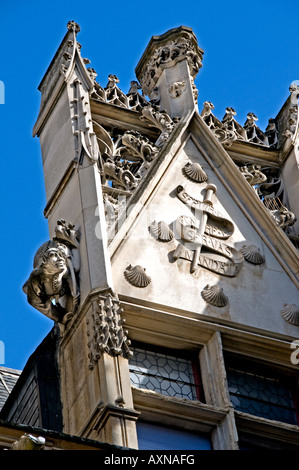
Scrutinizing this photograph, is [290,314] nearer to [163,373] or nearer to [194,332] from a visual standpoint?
[194,332]

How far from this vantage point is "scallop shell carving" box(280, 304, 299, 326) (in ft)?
57.3

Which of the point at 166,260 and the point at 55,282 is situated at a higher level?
the point at 166,260

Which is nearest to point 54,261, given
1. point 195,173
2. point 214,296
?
point 214,296

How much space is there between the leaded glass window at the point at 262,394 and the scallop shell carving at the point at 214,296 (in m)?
0.75

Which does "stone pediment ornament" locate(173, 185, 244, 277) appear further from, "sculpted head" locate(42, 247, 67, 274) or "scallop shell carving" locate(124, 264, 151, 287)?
"sculpted head" locate(42, 247, 67, 274)

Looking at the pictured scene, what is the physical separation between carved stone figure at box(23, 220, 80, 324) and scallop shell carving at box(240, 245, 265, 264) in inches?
96.0

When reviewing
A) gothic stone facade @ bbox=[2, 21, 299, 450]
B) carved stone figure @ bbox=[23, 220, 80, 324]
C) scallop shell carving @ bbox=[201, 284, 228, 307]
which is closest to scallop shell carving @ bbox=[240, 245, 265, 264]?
gothic stone facade @ bbox=[2, 21, 299, 450]

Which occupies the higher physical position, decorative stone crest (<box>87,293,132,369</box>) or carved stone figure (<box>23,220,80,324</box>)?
carved stone figure (<box>23,220,80,324</box>)

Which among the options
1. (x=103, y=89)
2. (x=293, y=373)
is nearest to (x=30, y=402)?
(x=293, y=373)

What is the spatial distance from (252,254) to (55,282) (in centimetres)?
303

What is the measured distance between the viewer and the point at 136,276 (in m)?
16.8

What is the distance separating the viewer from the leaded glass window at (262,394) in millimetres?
16828

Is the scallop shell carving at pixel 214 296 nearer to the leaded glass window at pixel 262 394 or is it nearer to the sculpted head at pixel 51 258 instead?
the leaded glass window at pixel 262 394

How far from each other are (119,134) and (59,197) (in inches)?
69.7
